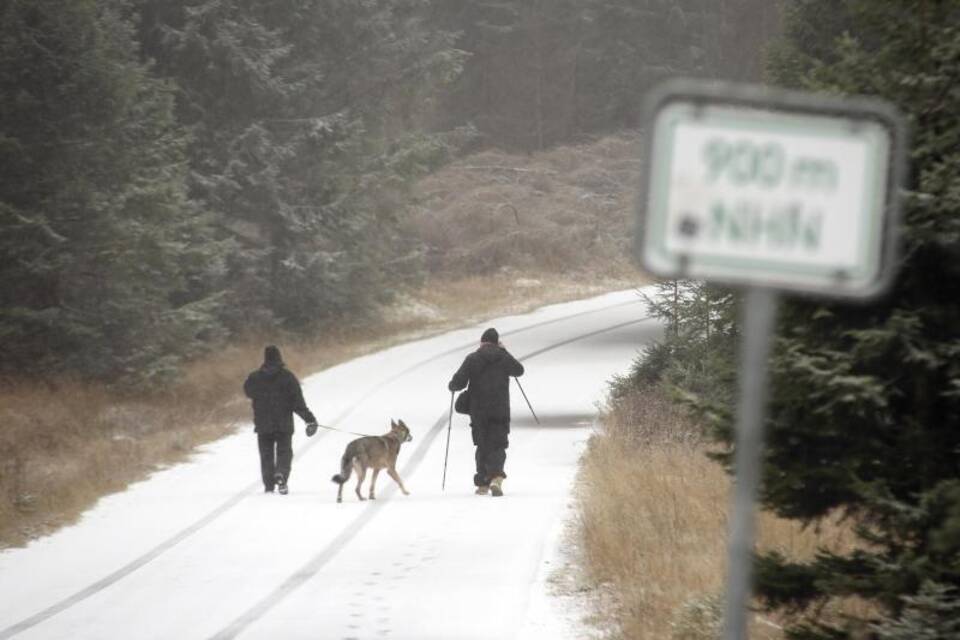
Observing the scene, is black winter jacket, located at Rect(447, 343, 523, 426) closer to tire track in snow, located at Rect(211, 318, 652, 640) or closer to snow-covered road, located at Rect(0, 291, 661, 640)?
snow-covered road, located at Rect(0, 291, 661, 640)

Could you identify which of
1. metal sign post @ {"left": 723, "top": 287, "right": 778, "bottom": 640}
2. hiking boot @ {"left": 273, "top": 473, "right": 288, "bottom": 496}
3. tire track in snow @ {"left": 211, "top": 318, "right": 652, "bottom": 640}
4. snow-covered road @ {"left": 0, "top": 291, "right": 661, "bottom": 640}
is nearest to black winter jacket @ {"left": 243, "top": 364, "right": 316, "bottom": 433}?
hiking boot @ {"left": 273, "top": 473, "right": 288, "bottom": 496}

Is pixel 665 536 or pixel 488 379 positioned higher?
pixel 488 379

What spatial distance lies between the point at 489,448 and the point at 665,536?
18.5 ft

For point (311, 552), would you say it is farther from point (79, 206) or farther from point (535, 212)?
point (535, 212)

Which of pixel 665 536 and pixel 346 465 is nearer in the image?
pixel 665 536

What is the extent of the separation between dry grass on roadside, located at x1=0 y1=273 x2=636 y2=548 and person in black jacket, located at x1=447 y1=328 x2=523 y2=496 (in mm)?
3465

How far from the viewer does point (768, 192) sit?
2.73m

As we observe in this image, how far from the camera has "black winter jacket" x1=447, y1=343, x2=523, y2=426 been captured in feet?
53.7

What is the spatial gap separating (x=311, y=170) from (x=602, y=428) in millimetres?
15290

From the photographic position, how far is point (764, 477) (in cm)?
626

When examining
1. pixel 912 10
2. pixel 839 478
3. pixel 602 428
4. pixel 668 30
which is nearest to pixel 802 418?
pixel 839 478

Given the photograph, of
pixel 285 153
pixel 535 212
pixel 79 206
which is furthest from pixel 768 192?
pixel 535 212

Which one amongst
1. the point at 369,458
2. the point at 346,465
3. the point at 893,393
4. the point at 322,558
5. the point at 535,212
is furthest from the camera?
the point at 535,212

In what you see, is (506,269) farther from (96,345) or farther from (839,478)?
(839,478)
